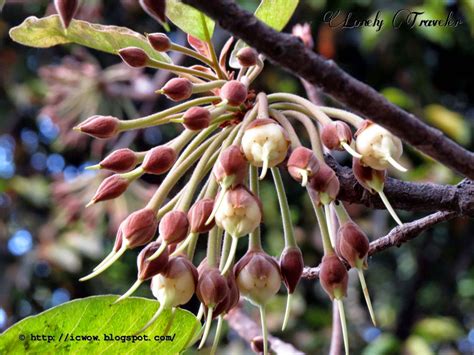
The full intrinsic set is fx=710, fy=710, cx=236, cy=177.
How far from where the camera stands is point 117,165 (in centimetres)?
74

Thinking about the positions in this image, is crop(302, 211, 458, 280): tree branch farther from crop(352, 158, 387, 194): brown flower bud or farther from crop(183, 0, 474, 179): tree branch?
crop(183, 0, 474, 179): tree branch

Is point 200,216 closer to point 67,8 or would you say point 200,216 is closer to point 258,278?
point 258,278

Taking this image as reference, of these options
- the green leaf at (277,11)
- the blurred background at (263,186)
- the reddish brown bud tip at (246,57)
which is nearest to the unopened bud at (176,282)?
the reddish brown bud tip at (246,57)

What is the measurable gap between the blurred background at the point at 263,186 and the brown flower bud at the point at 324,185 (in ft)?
6.25

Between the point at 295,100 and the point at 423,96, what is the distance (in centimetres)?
264

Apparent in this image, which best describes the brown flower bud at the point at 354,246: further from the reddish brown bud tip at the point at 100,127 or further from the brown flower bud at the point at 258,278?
the reddish brown bud tip at the point at 100,127

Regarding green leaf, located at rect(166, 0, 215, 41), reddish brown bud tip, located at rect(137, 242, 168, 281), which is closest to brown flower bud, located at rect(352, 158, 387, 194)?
reddish brown bud tip, located at rect(137, 242, 168, 281)

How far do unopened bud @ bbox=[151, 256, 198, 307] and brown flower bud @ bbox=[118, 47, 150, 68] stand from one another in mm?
239

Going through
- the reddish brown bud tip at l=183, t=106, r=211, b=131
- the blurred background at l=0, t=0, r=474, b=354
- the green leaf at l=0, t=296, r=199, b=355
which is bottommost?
the blurred background at l=0, t=0, r=474, b=354

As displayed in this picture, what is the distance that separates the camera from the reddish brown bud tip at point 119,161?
737 millimetres

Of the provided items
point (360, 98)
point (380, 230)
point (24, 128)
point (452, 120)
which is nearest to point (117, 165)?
point (360, 98)

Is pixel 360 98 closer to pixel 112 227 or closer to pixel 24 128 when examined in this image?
pixel 112 227

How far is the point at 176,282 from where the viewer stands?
69 centimetres

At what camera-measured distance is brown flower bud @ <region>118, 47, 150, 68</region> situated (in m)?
0.79
